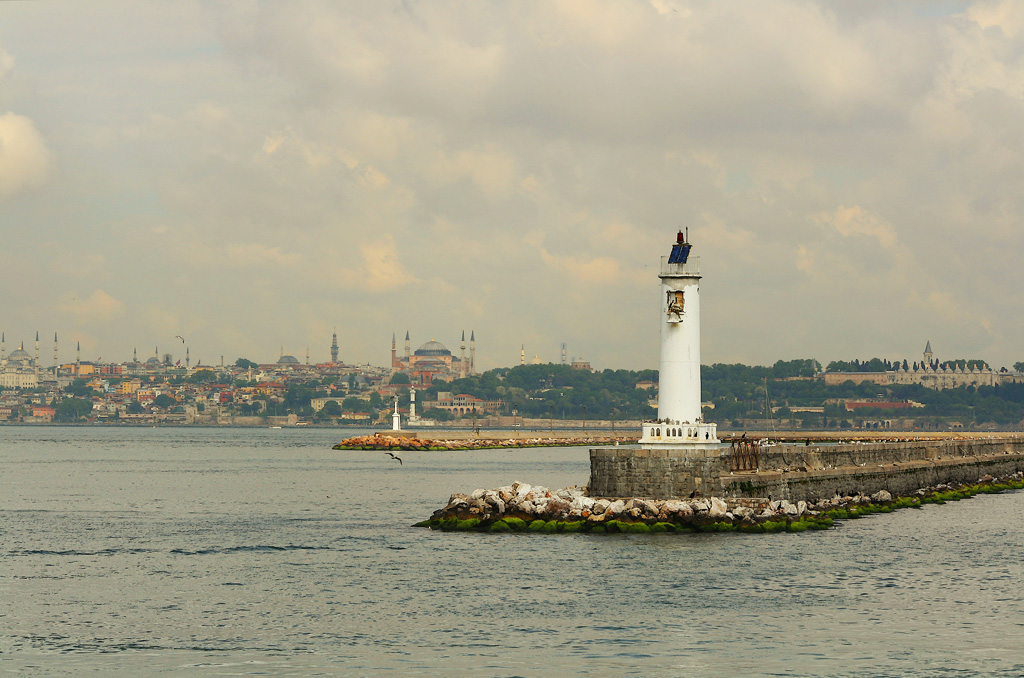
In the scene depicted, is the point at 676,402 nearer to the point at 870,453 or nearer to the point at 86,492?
the point at 870,453

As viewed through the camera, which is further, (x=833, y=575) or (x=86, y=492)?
(x=86, y=492)

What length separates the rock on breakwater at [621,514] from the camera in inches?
1422

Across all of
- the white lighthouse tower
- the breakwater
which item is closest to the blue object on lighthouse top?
the white lighthouse tower

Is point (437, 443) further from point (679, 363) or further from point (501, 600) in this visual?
point (501, 600)

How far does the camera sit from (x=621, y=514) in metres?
36.4

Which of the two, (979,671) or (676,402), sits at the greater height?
(676,402)

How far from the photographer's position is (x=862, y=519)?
141ft

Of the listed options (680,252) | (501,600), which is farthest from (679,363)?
(501,600)

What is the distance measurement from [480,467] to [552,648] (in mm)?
73460

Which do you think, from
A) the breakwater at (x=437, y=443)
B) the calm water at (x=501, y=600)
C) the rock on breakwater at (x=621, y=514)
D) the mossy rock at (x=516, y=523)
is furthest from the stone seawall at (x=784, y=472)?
the breakwater at (x=437, y=443)

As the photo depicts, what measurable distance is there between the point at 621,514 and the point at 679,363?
5.59m

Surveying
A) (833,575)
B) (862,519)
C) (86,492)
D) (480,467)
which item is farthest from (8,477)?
(833,575)

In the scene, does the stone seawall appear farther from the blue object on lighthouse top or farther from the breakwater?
the breakwater

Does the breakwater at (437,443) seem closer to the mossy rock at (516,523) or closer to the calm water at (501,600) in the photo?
the calm water at (501,600)
